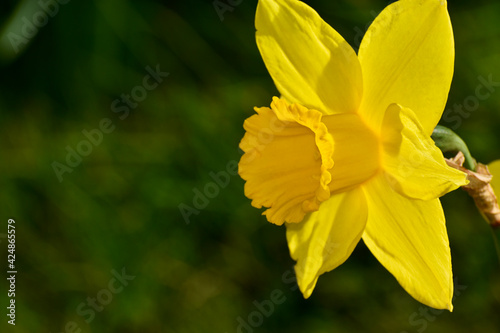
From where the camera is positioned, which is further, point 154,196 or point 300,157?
point 154,196

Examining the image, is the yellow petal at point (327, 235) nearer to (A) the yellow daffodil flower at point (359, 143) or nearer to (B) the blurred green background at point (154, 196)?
(A) the yellow daffodil flower at point (359, 143)


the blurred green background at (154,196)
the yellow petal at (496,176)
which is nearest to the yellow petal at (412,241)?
the yellow petal at (496,176)

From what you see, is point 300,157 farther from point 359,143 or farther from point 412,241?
point 412,241

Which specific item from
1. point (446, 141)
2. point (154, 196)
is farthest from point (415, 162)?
point (154, 196)

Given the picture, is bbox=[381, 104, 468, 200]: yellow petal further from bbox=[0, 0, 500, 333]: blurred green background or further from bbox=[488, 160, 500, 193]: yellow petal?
bbox=[0, 0, 500, 333]: blurred green background

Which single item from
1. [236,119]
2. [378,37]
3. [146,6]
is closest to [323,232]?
[378,37]

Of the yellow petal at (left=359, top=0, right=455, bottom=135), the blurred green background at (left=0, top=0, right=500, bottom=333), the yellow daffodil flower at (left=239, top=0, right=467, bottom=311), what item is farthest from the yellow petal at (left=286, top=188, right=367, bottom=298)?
the blurred green background at (left=0, top=0, right=500, bottom=333)
